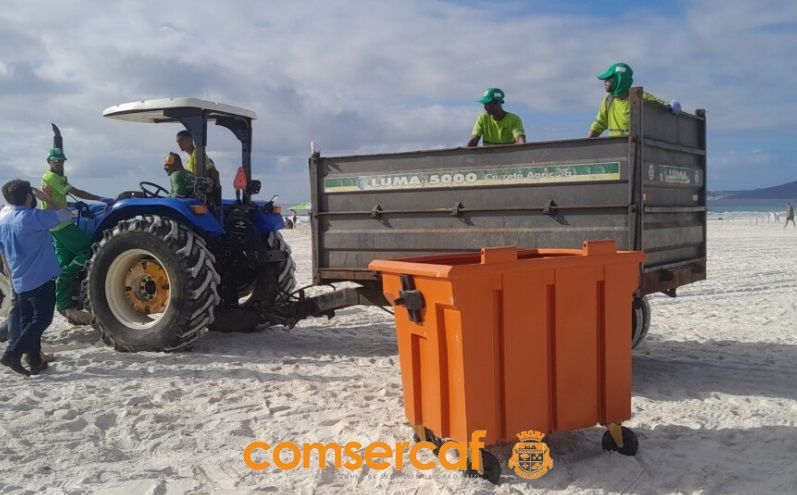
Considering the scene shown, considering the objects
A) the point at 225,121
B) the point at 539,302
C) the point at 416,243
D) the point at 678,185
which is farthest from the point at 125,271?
the point at 678,185

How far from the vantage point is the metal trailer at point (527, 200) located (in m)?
4.71

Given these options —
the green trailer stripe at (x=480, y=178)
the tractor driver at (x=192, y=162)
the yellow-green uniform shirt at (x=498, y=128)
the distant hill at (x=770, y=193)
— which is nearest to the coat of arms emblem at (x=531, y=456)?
the green trailer stripe at (x=480, y=178)

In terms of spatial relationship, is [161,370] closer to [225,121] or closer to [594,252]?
[225,121]

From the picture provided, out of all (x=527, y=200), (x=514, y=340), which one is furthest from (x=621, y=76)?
(x=514, y=340)

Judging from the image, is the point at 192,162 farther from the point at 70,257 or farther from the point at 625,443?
the point at 625,443

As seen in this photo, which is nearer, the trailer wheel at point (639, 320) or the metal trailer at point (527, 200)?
the metal trailer at point (527, 200)

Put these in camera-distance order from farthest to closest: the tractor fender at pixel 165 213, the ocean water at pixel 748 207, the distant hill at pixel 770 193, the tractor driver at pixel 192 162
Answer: the distant hill at pixel 770 193 < the ocean water at pixel 748 207 < the tractor driver at pixel 192 162 < the tractor fender at pixel 165 213

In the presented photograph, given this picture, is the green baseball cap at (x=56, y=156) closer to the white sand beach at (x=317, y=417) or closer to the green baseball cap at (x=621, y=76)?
the white sand beach at (x=317, y=417)

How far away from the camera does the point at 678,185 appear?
5.40 m

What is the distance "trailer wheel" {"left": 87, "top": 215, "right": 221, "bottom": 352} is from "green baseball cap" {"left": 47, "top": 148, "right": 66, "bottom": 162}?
1287 mm

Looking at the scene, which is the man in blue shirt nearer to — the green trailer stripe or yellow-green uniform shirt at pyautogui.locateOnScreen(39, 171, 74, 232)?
yellow-green uniform shirt at pyautogui.locateOnScreen(39, 171, 74, 232)

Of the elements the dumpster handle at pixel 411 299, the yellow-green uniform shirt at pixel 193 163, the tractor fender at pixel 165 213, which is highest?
the yellow-green uniform shirt at pixel 193 163

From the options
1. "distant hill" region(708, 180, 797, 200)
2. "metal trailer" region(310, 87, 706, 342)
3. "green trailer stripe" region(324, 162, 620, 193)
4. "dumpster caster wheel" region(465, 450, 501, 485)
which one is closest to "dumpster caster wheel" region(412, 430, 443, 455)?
"dumpster caster wheel" region(465, 450, 501, 485)

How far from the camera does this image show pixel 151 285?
646 centimetres
